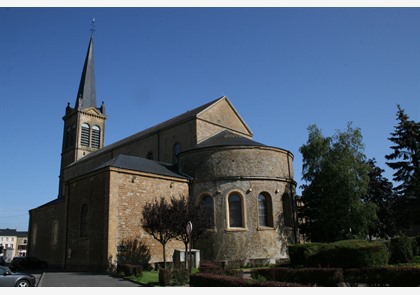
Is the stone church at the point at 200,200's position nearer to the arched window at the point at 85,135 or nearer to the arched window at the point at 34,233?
the arched window at the point at 34,233

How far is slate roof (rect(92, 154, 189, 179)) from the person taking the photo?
81.5 feet

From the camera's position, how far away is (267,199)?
86.9 ft

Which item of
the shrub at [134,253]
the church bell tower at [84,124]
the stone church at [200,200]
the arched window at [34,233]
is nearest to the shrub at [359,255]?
the stone church at [200,200]

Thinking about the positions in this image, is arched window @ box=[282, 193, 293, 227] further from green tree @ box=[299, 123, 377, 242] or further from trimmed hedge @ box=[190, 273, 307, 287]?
trimmed hedge @ box=[190, 273, 307, 287]

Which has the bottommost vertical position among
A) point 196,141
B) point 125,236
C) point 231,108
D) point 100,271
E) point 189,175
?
point 100,271

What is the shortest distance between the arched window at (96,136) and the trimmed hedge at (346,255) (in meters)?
40.3

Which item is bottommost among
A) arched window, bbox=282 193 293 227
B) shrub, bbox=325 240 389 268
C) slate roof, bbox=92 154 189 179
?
shrub, bbox=325 240 389 268

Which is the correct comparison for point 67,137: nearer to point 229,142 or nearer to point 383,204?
point 229,142

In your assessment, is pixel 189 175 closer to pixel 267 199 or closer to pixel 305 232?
pixel 267 199

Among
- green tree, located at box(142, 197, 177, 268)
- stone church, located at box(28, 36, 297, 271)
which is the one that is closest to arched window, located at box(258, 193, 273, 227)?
stone church, located at box(28, 36, 297, 271)

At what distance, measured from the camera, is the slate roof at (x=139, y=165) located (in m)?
24.8

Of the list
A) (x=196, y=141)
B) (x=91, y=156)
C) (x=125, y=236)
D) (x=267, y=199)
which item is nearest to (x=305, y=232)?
(x=267, y=199)

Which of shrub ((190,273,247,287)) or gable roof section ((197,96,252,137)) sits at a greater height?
gable roof section ((197,96,252,137))

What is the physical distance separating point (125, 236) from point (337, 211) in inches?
604
